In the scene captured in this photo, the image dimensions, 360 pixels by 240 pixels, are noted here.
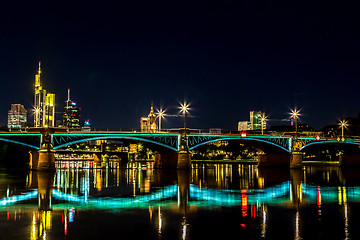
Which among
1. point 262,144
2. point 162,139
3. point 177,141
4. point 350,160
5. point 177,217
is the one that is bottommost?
point 177,217

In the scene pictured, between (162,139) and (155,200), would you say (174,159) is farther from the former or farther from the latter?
(155,200)

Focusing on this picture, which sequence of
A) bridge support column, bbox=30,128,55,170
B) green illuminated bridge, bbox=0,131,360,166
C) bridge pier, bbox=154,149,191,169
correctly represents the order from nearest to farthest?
bridge support column, bbox=30,128,55,170 → green illuminated bridge, bbox=0,131,360,166 → bridge pier, bbox=154,149,191,169

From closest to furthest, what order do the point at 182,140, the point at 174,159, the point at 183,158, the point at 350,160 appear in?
the point at 183,158
the point at 182,140
the point at 174,159
the point at 350,160

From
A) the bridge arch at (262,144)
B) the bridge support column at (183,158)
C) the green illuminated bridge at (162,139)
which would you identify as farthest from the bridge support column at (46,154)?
the bridge arch at (262,144)

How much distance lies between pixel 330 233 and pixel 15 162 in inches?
3556

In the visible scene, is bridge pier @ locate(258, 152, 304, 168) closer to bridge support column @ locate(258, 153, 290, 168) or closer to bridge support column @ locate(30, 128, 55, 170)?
bridge support column @ locate(258, 153, 290, 168)

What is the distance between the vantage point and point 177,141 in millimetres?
80812

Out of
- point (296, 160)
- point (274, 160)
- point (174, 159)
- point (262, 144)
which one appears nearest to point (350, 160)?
point (274, 160)

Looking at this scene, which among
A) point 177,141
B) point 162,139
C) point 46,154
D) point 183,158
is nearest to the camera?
point 46,154

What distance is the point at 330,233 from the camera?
56.7ft

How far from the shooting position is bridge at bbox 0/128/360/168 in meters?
70.8

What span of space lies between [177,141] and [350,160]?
48.8m

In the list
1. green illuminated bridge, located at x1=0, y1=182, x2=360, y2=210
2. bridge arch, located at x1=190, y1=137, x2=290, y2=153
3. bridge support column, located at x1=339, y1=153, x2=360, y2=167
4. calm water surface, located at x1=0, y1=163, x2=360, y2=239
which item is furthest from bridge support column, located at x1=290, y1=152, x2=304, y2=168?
calm water surface, located at x1=0, y1=163, x2=360, y2=239

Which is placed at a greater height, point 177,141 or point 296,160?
point 177,141
